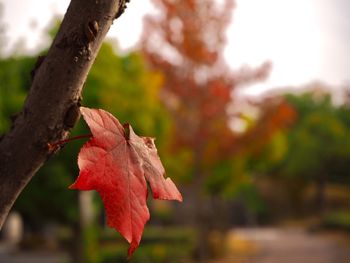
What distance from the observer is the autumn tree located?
443 inches

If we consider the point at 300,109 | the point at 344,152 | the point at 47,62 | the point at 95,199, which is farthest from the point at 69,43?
the point at 300,109

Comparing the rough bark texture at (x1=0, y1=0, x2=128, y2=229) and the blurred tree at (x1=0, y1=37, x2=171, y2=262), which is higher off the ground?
the blurred tree at (x1=0, y1=37, x2=171, y2=262)

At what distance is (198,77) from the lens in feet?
38.7

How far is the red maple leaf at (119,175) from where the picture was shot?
751 millimetres

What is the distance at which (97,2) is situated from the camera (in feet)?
2.80

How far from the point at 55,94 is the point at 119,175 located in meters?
0.19

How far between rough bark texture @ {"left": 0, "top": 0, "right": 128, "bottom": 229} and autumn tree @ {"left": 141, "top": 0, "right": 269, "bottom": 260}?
34.4ft

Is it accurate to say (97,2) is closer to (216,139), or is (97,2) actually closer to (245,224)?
(216,139)

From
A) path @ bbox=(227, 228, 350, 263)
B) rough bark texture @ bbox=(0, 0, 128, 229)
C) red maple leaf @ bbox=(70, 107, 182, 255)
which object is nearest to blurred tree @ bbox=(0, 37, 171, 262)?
path @ bbox=(227, 228, 350, 263)

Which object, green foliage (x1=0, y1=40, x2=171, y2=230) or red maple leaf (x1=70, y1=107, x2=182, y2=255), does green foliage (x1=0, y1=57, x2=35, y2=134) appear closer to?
green foliage (x1=0, y1=40, x2=171, y2=230)

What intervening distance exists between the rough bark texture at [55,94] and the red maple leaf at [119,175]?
0.11 meters

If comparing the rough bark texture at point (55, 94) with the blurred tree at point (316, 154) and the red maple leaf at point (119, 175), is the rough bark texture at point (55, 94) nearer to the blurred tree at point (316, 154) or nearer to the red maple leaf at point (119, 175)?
the red maple leaf at point (119, 175)

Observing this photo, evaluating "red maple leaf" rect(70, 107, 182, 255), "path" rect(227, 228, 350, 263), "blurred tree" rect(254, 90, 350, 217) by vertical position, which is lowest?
"path" rect(227, 228, 350, 263)

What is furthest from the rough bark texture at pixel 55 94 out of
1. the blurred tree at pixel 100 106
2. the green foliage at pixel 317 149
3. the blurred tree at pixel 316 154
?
the green foliage at pixel 317 149
